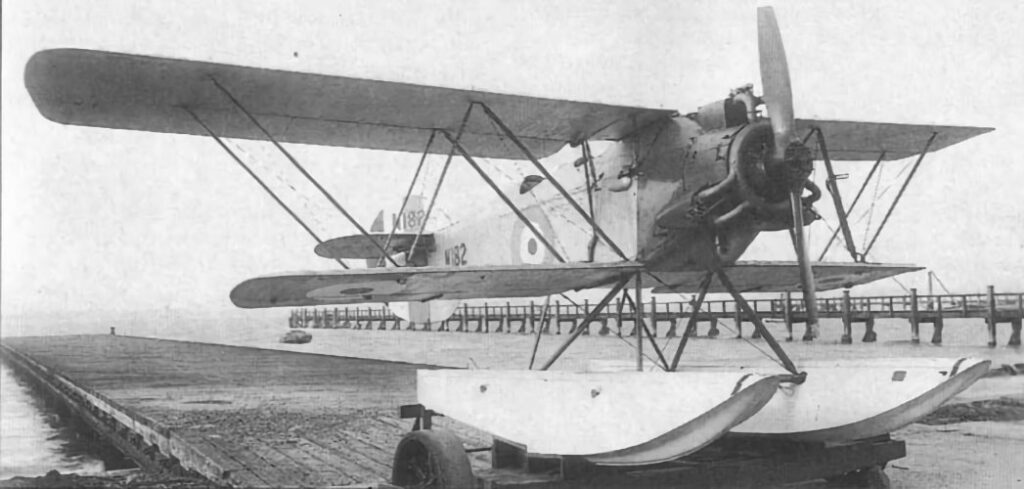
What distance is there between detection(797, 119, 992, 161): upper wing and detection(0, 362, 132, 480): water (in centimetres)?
830

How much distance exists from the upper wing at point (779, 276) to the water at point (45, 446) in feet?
20.1

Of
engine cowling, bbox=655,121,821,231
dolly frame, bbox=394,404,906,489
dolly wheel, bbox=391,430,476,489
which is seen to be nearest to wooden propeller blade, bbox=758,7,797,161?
engine cowling, bbox=655,121,821,231

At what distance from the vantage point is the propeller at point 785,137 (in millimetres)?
6352

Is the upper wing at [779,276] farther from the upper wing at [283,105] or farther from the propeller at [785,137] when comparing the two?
the upper wing at [283,105]

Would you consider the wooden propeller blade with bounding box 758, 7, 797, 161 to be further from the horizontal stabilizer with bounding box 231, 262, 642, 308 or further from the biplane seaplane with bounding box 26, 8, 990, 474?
the horizontal stabilizer with bounding box 231, 262, 642, 308

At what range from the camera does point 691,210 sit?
698 cm

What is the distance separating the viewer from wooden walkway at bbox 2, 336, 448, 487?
7184 mm

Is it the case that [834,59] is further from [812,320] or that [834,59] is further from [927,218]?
[927,218]

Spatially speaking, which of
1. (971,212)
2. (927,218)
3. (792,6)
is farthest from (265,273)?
(927,218)

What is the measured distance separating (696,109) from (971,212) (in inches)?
278

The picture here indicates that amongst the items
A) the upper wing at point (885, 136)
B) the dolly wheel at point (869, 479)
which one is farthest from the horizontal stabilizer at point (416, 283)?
the upper wing at point (885, 136)

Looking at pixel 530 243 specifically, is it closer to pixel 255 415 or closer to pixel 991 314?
pixel 255 415

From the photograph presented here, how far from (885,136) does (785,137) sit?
3535mm

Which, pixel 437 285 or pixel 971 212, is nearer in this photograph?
pixel 437 285
